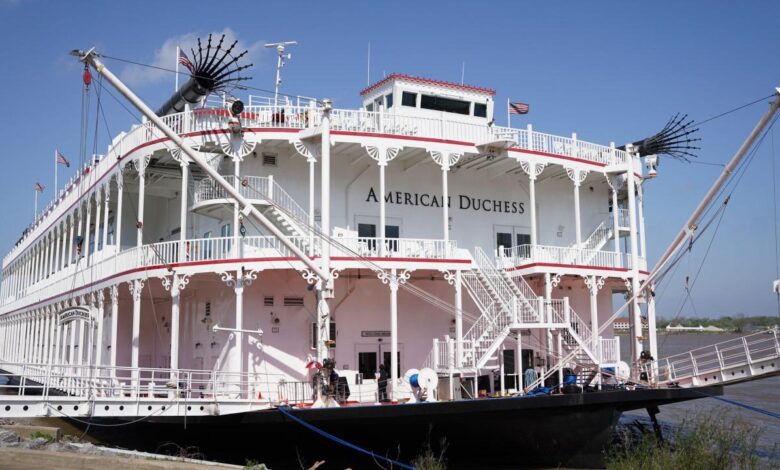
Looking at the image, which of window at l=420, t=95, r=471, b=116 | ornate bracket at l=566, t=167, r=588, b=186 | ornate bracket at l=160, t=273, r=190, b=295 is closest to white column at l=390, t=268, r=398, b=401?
ornate bracket at l=160, t=273, r=190, b=295

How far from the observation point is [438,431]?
63.1 feet

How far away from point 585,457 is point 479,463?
9.11ft

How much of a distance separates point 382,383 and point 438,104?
1091cm

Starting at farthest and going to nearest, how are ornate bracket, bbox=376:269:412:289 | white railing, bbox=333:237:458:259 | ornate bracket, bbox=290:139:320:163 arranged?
ornate bracket, bbox=290:139:320:163, white railing, bbox=333:237:458:259, ornate bracket, bbox=376:269:412:289

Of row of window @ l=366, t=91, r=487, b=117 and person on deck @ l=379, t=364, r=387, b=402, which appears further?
row of window @ l=366, t=91, r=487, b=117

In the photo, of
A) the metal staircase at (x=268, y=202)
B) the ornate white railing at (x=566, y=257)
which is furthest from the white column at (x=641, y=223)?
the metal staircase at (x=268, y=202)

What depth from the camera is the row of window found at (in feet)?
90.5

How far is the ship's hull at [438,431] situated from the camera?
727 inches

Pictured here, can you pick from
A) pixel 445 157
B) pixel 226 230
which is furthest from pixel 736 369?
pixel 226 230

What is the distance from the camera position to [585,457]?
20.2 m

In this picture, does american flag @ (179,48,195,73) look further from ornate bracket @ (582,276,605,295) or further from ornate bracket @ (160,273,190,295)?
ornate bracket @ (582,276,605,295)

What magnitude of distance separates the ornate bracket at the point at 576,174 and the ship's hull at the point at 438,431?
26.4 ft

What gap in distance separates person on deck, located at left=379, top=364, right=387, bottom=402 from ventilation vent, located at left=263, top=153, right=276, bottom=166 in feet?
23.4

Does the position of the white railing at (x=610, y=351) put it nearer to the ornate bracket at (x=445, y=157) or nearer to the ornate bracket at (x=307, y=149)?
the ornate bracket at (x=445, y=157)
